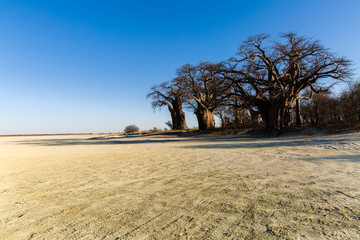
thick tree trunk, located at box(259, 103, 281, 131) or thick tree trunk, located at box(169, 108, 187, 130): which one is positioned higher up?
thick tree trunk, located at box(169, 108, 187, 130)

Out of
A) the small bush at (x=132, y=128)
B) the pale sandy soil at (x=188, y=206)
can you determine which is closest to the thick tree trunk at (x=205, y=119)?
the small bush at (x=132, y=128)

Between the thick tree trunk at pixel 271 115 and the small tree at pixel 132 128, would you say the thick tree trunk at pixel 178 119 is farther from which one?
the thick tree trunk at pixel 271 115

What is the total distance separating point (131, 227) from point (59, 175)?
11.7ft

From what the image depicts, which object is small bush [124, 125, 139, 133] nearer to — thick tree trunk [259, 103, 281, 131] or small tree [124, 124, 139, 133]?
small tree [124, 124, 139, 133]

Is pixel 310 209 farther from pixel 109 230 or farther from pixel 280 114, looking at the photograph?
pixel 280 114

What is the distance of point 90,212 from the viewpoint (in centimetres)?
246

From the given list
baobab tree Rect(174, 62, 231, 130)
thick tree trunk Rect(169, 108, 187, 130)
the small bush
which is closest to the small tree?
the small bush

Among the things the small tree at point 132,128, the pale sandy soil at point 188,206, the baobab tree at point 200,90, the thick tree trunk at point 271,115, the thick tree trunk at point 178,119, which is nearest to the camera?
the pale sandy soil at point 188,206

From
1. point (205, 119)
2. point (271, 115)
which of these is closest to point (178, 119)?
point (205, 119)

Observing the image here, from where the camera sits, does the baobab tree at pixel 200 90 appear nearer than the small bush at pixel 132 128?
Yes

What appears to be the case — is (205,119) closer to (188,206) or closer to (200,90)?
(200,90)

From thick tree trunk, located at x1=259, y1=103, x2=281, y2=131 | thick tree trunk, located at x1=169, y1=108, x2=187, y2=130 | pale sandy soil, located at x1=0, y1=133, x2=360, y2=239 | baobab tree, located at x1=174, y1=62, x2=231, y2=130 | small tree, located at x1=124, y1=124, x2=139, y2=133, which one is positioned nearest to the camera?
pale sandy soil, located at x1=0, y1=133, x2=360, y2=239

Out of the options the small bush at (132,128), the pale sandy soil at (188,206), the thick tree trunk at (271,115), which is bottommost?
the pale sandy soil at (188,206)

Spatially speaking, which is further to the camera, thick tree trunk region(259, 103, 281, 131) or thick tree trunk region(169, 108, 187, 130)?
thick tree trunk region(169, 108, 187, 130)
